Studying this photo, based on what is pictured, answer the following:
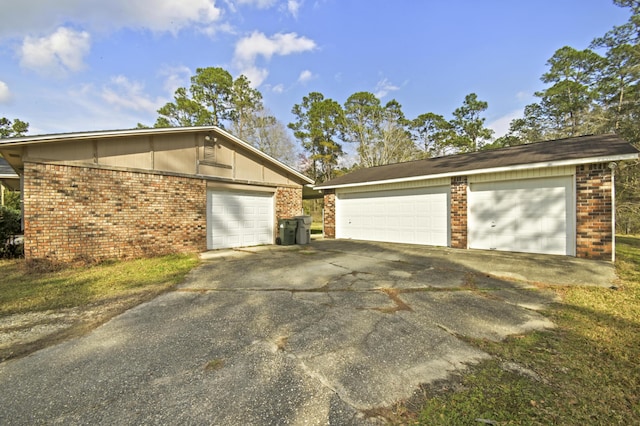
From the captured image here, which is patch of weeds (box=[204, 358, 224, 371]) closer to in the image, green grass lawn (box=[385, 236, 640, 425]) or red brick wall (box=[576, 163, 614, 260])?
green grass lawn (box=[385, 236, 640, 425])

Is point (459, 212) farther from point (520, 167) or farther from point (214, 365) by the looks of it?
point (214, 365)

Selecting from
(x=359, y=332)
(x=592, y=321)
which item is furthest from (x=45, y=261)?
(x=592, y=321)

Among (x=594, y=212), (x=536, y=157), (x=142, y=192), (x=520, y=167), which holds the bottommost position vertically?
(x=594, y=212)

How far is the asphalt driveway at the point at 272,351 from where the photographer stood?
1955mm

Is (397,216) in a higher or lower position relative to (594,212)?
lower

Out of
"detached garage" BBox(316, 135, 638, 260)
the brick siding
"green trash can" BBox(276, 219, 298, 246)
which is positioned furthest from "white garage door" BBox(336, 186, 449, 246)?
the brick siding

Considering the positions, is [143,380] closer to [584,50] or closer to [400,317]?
[400,317]

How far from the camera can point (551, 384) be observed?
2.16 m

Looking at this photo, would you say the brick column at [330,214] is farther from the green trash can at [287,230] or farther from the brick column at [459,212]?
the brick column at [459,212]

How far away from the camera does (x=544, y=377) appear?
2.26m

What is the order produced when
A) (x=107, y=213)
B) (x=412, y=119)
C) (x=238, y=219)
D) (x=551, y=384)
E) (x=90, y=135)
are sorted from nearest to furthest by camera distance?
(x=551, y=384) → (x=90, y=135) → (x=107, y=213) → (x=238, y=219) → (x=412, y=119)

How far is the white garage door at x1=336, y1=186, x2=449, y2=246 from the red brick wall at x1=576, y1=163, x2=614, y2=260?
3.45 meters

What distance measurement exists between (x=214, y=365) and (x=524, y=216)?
921cm

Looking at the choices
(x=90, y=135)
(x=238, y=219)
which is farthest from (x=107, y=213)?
(x=238, y=219)
